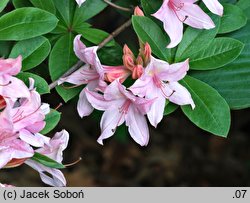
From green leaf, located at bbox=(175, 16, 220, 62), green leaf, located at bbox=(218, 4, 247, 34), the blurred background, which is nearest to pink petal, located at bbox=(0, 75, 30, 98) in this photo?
green leaf, located at bbox=(175, 16, 220, 62)

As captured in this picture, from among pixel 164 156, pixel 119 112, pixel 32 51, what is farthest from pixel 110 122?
pixel 164 156

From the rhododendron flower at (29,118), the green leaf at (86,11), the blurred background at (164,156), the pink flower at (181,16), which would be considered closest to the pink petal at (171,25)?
the pink flower at (181,16)

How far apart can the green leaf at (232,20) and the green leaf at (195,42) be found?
0.02m

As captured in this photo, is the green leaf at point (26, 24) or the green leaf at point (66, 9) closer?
the green leaf at point (26, 24)

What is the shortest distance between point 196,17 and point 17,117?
1.47ft

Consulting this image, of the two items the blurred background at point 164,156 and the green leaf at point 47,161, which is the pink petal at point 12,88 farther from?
the blurred background at point 164,156

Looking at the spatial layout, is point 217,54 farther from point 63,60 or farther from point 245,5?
point 63,60

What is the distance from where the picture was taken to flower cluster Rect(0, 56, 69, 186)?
129cm

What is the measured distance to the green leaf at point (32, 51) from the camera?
1456mm

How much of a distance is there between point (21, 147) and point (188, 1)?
48cm

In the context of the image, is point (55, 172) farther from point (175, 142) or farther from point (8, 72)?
point (175, 142)

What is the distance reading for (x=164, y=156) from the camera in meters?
3.59

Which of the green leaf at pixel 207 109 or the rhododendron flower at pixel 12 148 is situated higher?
the rhododendron flower at pixel 12 148

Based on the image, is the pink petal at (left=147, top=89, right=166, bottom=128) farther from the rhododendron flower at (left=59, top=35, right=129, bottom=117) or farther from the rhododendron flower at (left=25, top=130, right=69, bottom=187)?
the rhododendron flower at (left=25, top=130, right=69, bottom=187)
